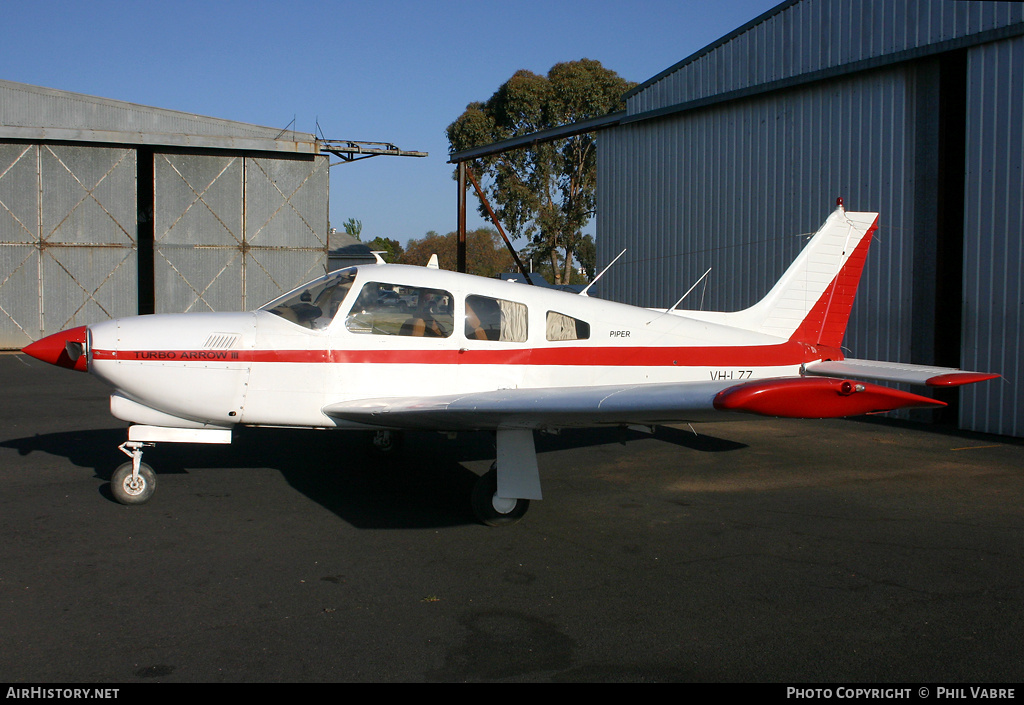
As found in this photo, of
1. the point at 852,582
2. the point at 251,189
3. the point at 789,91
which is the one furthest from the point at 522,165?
the point at 852,582

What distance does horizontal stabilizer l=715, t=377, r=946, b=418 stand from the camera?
13.6ft

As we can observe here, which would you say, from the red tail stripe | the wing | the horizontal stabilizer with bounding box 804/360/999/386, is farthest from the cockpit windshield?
the red tail stripe

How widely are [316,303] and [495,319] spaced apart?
5.03 ft

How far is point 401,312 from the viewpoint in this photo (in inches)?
250

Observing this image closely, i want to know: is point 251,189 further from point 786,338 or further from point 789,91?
point 786,338

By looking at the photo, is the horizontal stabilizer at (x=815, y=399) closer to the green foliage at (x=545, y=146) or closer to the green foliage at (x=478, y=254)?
the green foliage at (x=545, y=146)

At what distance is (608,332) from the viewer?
274 inches

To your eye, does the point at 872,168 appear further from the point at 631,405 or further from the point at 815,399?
the point at 815,399

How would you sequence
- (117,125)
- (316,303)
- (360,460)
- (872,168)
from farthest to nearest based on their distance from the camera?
(117,125) → (872,168) → (360,460) → (316,303)

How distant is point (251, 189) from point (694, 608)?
23159mm

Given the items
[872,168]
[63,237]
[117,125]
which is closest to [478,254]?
[117,125]

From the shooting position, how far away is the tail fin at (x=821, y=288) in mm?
8172

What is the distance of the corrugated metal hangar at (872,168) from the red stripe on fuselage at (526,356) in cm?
413

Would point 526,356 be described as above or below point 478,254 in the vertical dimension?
below
